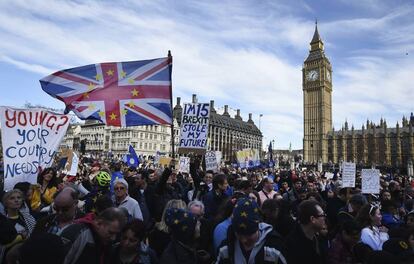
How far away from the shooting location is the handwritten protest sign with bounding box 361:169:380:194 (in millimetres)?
10391

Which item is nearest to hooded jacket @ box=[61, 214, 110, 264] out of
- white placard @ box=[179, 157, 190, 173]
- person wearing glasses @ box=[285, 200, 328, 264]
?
person wearing glasses @ box=[285, 200, 328, 264]

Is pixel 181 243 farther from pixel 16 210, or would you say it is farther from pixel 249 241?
pixel 16 210

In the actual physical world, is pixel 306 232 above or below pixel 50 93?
below

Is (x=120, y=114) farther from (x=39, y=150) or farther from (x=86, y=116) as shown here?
(x=39, y=150)

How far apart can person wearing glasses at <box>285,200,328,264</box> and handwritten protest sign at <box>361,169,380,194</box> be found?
25.9 feet

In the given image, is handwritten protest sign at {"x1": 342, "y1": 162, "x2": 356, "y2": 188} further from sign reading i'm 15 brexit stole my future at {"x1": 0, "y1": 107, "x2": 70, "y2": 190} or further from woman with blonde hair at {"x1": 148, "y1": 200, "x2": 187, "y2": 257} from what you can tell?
sign reading i'm 15 brexit stole my future at {"x1": 0, "y1": 107, "x2": 70, "y2": 190}

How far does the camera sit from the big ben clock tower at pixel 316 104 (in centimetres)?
10881

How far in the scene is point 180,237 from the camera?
3.16 metres

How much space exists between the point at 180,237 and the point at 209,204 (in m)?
2.83

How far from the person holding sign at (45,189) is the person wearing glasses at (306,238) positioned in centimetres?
478

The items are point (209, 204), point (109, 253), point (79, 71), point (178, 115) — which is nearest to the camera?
point (109, 253)

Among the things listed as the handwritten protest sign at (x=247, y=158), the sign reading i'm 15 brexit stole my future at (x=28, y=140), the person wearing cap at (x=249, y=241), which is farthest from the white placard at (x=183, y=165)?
the person wearing cap at (x=249, y=241)

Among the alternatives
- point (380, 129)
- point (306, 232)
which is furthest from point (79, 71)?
point (380, 129)

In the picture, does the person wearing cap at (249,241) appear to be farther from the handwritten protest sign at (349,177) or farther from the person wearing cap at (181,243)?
the handwritten protest sign at (349,177)
